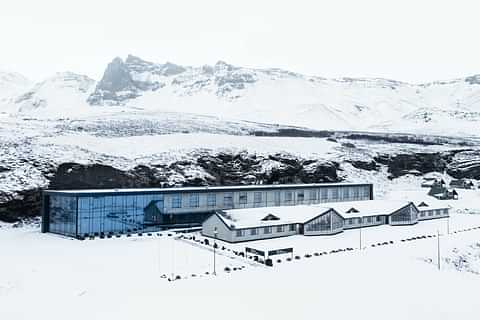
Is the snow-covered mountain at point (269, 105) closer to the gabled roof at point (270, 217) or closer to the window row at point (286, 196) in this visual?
the window row at point (286, 196)

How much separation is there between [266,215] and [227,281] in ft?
57.6

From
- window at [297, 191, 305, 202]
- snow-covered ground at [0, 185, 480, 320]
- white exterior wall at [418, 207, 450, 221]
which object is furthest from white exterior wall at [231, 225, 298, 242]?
white exterior wall at [418, 207, 450, 221]

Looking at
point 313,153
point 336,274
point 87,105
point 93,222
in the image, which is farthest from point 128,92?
point 336,274

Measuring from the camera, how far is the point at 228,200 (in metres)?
50.7

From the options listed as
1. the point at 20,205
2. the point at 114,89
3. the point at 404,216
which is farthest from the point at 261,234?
the point at 114,89

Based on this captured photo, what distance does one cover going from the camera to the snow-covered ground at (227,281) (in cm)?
2248

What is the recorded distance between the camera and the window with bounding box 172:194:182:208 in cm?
4722

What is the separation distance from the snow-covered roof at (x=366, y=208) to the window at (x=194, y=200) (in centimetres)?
1498

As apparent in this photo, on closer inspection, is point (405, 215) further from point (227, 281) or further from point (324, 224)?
point (227, 281)

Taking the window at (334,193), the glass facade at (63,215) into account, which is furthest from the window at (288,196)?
the glass facade at (63,215)

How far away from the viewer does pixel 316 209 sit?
1869 inches

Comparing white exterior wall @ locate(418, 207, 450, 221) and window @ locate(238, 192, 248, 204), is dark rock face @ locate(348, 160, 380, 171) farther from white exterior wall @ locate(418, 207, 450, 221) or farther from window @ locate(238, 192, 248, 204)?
window @ locate(238, 192, 248, 204)

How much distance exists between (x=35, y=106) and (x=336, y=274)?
189 m

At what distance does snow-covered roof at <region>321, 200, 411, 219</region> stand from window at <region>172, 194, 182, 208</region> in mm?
16981
